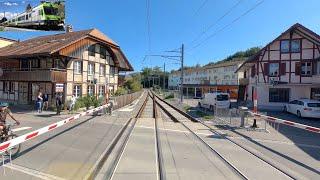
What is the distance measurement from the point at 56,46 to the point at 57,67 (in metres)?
2.09

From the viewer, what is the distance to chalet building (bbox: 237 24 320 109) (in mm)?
37188

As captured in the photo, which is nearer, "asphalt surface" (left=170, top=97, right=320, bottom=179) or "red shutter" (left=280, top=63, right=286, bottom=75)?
"asphalt surface" (left=170, top=97, right=320, bottom=179)

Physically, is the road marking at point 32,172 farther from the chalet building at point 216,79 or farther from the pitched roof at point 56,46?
the chalet building at point 216,79

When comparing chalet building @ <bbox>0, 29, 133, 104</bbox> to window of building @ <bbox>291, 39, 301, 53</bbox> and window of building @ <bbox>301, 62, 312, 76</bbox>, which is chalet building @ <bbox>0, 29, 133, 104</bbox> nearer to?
window of building @ <bbox>291, 39, 301, 53</bbox>

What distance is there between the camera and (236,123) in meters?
21.5

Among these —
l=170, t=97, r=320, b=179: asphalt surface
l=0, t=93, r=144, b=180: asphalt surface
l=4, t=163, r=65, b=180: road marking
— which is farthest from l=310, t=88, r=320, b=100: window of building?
l=4, t=163, r=65, b=180: road marking

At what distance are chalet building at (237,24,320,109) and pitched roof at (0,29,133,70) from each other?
1626cm

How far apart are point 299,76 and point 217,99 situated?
9.61 m

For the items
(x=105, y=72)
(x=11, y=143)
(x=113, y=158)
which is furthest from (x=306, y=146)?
(x=105, y=72)

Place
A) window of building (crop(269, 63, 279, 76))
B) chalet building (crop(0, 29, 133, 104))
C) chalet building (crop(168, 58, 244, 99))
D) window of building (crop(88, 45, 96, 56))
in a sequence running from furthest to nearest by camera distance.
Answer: chalet building (crop(168, 58, 244, 99)) → window of building (crop(269, 63, 279, 76)) → window of building (crop(88, 45, 96, 56)) → chalet building (crop(0, 29, 133, 104))

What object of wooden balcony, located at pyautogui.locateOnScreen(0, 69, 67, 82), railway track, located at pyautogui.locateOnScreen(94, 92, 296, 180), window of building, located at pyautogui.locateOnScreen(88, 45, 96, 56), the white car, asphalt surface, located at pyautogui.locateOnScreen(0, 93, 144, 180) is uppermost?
window of building, located at pyautogui.locateOnScreen(88, 45, 96, 56)

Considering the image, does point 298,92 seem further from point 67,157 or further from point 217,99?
point 67,157

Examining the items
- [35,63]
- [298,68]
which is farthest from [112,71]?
[298,68]

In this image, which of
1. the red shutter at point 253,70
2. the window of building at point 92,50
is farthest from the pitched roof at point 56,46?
the red shutter at point 253,70
